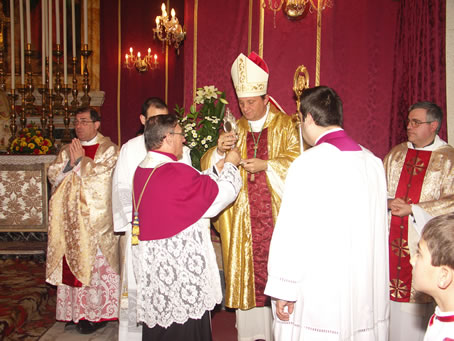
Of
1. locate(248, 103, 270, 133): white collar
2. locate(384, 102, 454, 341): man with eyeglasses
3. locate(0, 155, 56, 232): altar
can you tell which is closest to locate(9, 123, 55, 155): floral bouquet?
locate(0, 155, 56, 232): altar

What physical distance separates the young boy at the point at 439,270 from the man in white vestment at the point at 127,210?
2.00 meters

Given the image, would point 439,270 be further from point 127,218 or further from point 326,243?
point 127,218

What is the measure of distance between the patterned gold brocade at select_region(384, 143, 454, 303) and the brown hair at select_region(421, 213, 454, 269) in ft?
5.24

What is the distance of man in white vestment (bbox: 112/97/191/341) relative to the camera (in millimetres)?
2836

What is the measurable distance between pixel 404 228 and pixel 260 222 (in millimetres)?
1112

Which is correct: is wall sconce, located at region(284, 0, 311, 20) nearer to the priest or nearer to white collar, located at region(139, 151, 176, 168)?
the priest

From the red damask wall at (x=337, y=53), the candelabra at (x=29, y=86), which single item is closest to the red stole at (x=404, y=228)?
the red damask wall at (x=337, y=53)

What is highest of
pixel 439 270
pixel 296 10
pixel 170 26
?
pixel 170 26

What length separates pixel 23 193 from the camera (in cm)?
522

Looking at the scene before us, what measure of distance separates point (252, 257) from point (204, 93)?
5.36 ft

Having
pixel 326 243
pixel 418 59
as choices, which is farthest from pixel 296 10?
pixel 326 243

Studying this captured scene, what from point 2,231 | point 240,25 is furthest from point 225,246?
point 2,231

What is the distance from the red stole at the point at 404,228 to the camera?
3.01 meters

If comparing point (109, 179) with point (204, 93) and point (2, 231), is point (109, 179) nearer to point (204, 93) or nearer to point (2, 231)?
point (204, 93)
